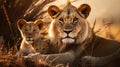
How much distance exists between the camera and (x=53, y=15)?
7.25 metres

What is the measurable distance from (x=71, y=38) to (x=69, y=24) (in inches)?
5.9

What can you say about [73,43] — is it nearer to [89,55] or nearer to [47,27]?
[89,55]

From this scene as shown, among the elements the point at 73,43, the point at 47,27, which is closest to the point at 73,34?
the point at 73,43

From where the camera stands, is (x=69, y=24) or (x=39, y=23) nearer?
(x=69, y=24)

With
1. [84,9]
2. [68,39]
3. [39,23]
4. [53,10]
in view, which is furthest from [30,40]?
[84,9]

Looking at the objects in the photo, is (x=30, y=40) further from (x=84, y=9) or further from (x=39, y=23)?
A: (x=84, y=9)

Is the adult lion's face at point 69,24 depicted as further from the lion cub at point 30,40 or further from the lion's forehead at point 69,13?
the lion cub at point 30,40

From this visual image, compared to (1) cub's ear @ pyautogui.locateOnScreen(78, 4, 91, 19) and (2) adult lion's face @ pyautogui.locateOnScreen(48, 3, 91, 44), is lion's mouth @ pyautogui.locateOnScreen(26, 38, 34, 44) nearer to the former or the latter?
(2) adult lion's face @ pyautogui.locateOnScreen(48, 3, 91, 44)

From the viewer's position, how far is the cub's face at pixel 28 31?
7299 mm

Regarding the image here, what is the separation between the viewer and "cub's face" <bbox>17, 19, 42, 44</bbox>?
7.30 metres

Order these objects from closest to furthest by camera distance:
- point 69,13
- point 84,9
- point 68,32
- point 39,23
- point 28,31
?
1. point 68,32
2. point 69,13
3. point 84,9
4. point 28,31
5. point 39,23

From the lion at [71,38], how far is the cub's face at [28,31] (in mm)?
150

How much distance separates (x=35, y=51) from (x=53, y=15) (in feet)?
1.32

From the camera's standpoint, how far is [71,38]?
7027 mm
